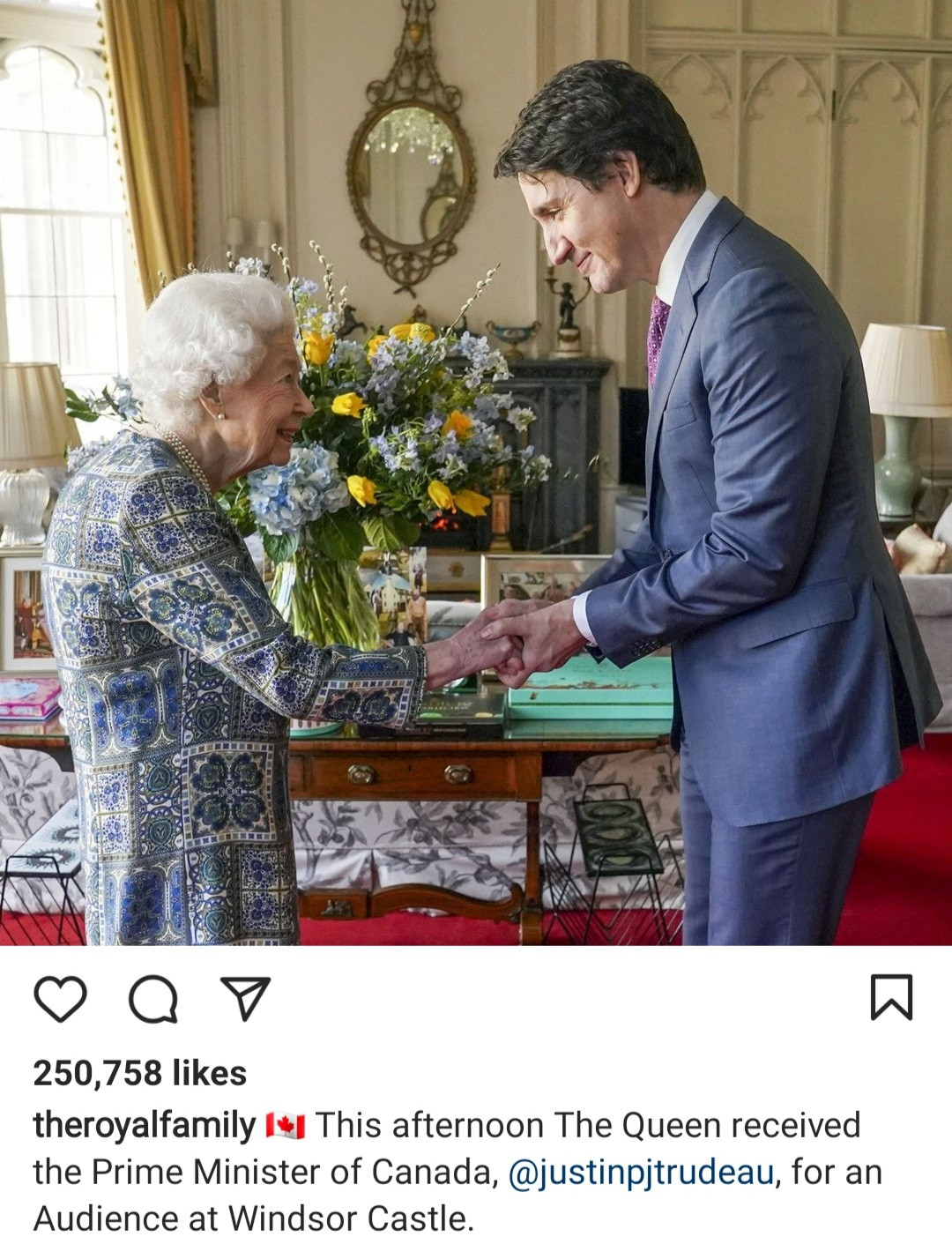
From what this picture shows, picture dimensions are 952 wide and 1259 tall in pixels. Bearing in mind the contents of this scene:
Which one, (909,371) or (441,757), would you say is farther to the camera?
(909,371)

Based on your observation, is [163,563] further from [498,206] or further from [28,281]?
[498,206]

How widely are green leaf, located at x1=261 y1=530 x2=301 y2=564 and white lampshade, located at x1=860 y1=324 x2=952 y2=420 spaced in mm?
4595

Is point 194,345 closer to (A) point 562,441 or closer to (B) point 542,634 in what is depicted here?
(B) point 542,634

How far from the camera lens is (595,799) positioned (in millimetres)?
3334

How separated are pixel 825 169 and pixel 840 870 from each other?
694cm

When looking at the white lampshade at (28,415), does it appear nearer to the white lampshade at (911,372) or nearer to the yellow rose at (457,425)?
the yellow rose at (457,425)

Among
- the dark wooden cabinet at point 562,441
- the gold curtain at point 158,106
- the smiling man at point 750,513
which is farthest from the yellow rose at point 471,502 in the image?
the dark wooden cabinet at point 562,441

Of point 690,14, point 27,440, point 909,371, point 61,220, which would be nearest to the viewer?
point 27,440

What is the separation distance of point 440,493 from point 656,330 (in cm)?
59

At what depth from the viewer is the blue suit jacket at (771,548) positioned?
5.50ft

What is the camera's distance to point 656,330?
6.68ft

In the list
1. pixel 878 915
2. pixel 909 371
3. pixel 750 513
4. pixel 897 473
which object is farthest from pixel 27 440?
pixel 897 473
